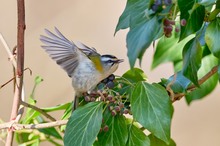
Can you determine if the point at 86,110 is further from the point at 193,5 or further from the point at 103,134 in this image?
the point at 193,5

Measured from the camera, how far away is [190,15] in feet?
2.00

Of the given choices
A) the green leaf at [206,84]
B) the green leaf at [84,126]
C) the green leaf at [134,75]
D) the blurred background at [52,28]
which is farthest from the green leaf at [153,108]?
the blurred background at [52,28]

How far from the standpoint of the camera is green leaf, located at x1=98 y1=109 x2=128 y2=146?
2.51ft

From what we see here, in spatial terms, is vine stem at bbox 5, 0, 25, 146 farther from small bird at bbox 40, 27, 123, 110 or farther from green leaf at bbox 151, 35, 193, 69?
green leaf at bbox 151, 35, 193, 69

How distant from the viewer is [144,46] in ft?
1.87

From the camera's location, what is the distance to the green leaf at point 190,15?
60 centimetres

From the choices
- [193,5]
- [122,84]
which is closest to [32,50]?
[122,84]

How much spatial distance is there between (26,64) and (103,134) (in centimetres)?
111

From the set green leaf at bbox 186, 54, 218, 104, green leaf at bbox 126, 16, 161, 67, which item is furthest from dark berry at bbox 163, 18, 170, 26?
green leaf at bbox 186, 54, 218, 104

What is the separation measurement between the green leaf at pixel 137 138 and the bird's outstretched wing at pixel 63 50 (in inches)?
8.2

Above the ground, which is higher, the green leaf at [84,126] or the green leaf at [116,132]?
the green leaf at [84,126]

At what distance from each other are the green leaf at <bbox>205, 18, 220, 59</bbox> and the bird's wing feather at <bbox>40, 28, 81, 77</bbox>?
0.31 m

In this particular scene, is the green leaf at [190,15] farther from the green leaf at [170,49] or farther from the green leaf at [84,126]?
the green leaf at [170,49]

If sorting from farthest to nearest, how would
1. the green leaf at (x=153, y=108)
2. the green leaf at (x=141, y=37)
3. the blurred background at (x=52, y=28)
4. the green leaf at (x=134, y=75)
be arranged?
the blurred background at (x=52, y=28), the green leaf at (x=134, y=75), the green leaf at (x=153, y=108), the green leaf at (x=141, y=37)
